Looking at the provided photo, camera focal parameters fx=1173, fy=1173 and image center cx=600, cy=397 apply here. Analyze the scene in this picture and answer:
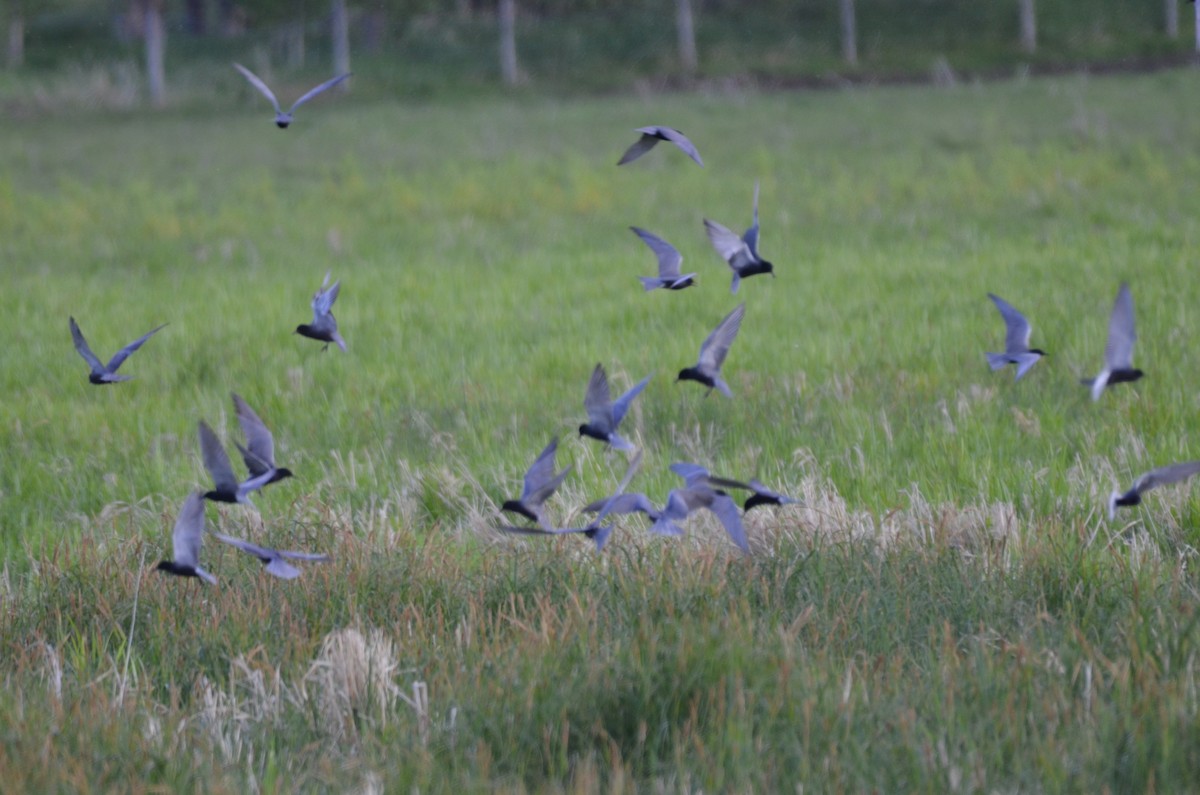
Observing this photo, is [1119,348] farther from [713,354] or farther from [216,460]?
[216,460]

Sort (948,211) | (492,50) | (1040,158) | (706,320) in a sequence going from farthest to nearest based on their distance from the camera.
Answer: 1. (492,50)
2. (1040,158)
3. (948,211)
4. (706,320)

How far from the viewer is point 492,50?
39.8 m

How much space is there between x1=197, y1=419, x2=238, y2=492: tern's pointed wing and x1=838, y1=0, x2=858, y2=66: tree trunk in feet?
→ 116

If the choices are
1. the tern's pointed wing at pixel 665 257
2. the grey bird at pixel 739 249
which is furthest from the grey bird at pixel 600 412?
the tern's pointed wing at pixel 665 257

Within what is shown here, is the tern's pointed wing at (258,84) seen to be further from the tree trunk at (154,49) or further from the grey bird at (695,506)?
the tree trunk at (154,49)

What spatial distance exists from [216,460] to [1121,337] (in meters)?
1.94

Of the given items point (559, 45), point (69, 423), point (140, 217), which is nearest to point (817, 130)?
point (140, 217)

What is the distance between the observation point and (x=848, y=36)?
38.0m

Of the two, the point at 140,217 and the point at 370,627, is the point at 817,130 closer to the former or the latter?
the point at 140,217

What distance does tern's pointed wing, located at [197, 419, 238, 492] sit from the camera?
8.49ft

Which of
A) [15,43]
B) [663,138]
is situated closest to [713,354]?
[663,138]

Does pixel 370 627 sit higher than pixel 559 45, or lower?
lower

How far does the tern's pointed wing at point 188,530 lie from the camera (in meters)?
2.60

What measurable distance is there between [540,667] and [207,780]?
0.71 m
